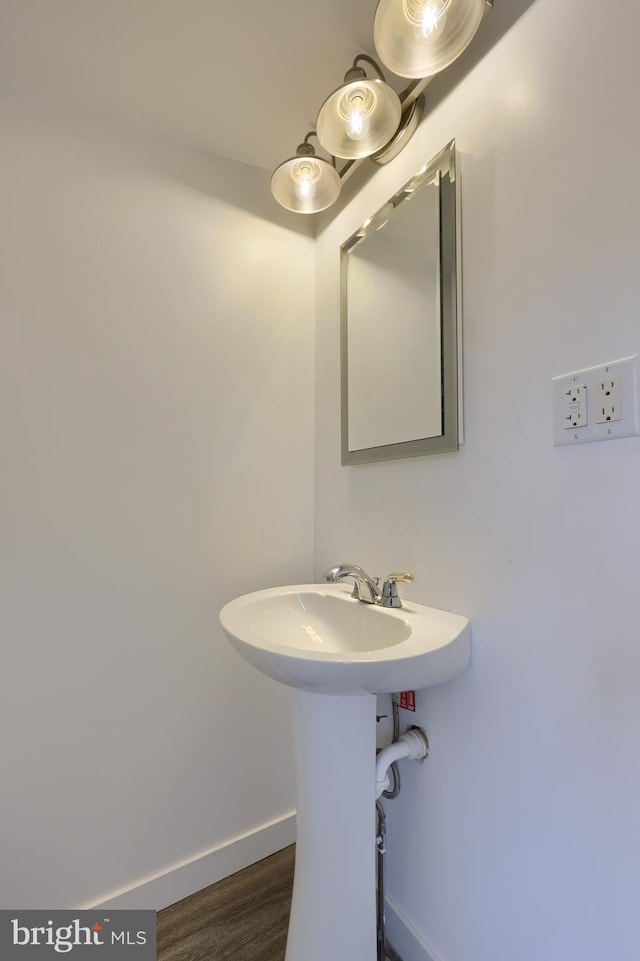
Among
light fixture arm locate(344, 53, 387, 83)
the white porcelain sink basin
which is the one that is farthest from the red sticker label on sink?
light fixture arm locate(344, 53, 387, 83)

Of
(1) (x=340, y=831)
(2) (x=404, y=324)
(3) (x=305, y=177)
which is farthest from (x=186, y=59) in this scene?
(1) (x=340, y=831)

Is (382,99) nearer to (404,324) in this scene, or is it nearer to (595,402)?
(404,324)

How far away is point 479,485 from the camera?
0.93 metres

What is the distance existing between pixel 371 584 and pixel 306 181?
121 cm

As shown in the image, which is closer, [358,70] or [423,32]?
[423,32]

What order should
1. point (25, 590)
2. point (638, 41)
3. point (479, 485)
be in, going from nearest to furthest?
point (638, 41) < point (479, 485) < point (25, 590)

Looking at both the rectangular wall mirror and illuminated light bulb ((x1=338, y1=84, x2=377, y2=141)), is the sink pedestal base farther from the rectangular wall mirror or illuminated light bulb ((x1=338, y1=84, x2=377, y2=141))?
illuminated light bulb ((x1=338, y1=84, x2=377, y2=141))

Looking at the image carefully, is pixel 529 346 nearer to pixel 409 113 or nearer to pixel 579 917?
pixel 409 113

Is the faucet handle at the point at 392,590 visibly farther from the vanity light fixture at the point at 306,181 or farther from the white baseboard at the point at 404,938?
the vanity light fixture at the point at 306,181

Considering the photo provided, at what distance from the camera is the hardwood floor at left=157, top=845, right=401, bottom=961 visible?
1.13 metres

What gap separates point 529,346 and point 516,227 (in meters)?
0.24

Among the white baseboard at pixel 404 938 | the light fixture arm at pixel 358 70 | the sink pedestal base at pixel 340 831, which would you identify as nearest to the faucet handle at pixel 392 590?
the sink pedestal base at pixel 340 831

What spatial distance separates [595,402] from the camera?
705mm

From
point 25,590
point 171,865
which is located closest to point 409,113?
point 25,590
